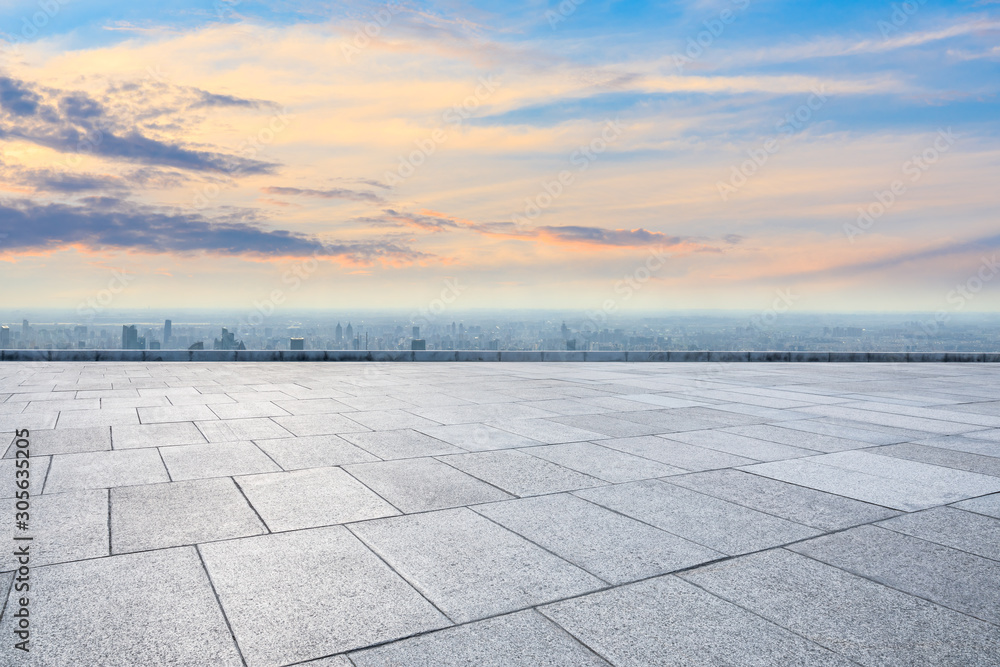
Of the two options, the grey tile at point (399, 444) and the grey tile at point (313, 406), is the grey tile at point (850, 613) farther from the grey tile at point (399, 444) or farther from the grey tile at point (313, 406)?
the grey tile at point (313, 406)

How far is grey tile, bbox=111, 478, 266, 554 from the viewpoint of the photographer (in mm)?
4957

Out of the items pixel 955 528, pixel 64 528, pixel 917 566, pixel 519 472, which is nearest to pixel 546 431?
pixel 519 472

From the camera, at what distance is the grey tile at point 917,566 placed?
412 cm

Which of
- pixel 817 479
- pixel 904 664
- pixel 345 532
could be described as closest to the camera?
pixel 904 664

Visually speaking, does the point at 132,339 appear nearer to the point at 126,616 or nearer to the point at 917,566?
the point at 126,616

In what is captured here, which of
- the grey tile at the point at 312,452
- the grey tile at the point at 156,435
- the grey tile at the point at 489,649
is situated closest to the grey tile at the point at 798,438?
the grey tile at the point at 312,452

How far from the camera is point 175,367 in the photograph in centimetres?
1819

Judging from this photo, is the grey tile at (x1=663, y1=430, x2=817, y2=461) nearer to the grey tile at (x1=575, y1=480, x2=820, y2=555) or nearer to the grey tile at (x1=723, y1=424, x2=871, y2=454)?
the grey tile at (x1=723, y1=424, x2=871, y2=454)

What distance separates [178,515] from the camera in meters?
5.50

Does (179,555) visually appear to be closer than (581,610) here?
No

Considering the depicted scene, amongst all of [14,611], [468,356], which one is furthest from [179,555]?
[468,356]

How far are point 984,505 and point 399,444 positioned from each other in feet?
20.7

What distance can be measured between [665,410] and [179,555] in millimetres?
8626

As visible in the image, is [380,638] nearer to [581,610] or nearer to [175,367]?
[581,610]
